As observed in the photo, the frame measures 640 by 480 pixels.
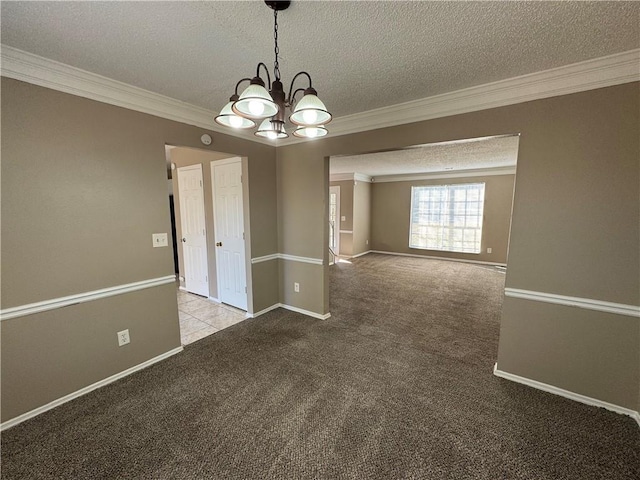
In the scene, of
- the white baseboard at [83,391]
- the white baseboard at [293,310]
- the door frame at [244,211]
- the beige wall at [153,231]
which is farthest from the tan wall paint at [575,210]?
the white baseboard at [83,391]

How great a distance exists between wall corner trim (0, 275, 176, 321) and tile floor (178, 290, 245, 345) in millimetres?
869

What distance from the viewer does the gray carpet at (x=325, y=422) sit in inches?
58.1

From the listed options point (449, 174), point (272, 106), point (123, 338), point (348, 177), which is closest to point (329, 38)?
point (272, 106)

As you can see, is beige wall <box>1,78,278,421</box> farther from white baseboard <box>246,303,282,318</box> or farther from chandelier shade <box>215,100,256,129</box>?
chandelier shade <box>215,100,256,129</box>

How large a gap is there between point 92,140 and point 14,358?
1681 mm

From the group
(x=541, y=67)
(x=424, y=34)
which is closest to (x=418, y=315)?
(x=541, y=67)

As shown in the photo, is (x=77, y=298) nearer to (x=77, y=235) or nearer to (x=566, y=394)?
(x=77, y=235)

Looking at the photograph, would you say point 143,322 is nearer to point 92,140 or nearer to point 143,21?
point 92,140

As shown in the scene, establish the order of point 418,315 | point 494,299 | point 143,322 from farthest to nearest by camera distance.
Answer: point 494,299 → point 418,315 → point 143,322

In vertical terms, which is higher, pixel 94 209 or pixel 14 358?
pixel 94 209

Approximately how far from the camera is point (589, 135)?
72.6 inches

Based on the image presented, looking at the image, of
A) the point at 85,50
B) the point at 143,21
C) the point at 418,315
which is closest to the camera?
the point at 143,21

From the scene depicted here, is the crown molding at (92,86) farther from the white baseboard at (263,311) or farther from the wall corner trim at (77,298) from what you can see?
the white baseboard at (263,311)

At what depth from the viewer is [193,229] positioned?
13.8 ft
